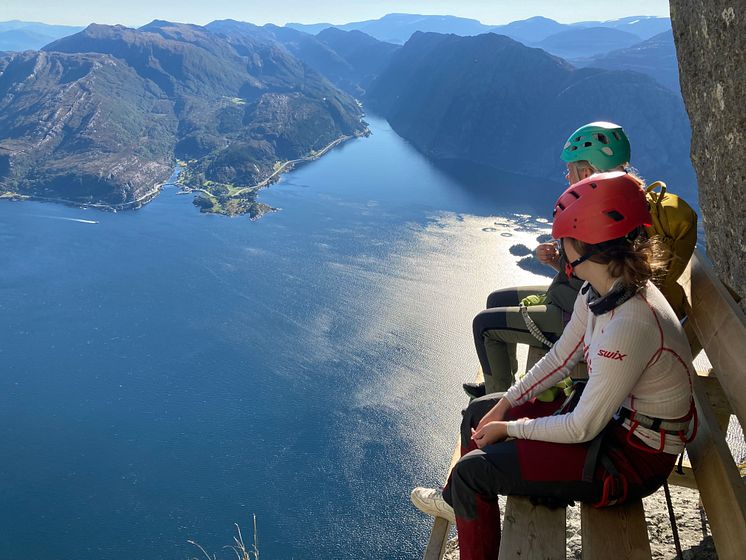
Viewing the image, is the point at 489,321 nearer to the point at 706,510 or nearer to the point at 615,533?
the point at 615,533

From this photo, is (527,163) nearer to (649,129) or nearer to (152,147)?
(649,129)

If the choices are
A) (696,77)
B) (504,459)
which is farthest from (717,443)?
(696,77)

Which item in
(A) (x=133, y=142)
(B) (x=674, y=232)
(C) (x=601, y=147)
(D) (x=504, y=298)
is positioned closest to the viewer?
(B) (x=674, y=232)

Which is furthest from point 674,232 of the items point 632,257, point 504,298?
point 504,298

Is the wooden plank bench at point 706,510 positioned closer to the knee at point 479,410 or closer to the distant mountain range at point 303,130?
the knee at point 479,410

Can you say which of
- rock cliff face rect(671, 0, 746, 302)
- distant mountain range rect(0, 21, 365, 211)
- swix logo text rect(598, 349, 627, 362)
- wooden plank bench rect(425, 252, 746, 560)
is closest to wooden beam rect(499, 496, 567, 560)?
wooden plank bench rect(425, 252, 746, 560)
